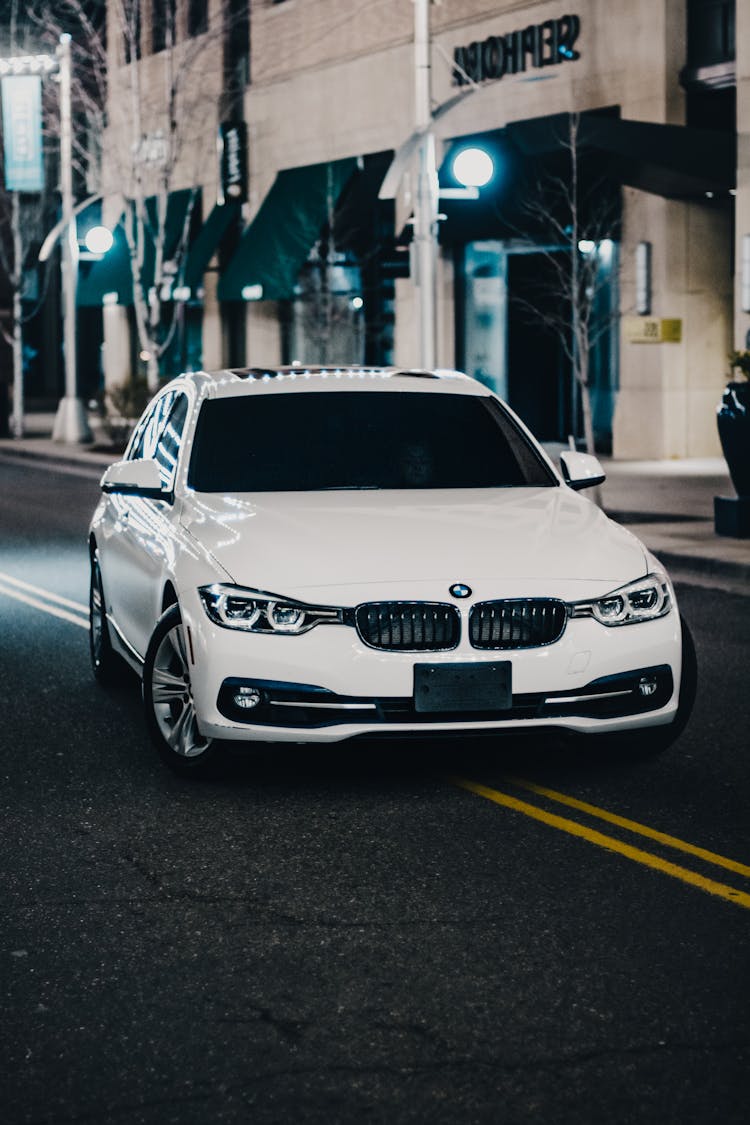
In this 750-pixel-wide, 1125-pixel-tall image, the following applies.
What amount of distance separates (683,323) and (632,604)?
68.9 ft

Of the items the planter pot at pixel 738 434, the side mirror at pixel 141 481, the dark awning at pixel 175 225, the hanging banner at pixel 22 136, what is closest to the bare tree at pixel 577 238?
the planter pot at pixel 738 434

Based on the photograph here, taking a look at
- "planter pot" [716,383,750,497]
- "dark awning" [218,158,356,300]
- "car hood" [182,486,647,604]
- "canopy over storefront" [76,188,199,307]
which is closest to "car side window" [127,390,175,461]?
"car hood" [182,486,647,604]

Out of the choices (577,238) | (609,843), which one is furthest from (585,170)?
(609,843)

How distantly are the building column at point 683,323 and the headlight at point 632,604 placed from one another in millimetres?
20415

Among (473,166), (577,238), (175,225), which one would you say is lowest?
→ (577,238)

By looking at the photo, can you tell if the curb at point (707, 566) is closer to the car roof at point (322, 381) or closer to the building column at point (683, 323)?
the car roof at point (322, 381)

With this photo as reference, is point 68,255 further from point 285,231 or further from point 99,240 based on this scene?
point 285,231

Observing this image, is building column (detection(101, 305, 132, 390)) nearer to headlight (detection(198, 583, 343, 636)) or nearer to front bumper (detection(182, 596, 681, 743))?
headlight (detection(198, 583, 343, 636))

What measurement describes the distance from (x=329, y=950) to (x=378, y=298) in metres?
32.1

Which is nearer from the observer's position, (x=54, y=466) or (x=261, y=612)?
(x=261, y=612)

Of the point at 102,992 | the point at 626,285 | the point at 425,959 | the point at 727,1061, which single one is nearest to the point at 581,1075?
the point at 727,1061

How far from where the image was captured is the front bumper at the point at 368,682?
22.2ft

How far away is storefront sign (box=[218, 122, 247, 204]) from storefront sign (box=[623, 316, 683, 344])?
15.1m

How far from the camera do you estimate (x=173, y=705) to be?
748 cm
